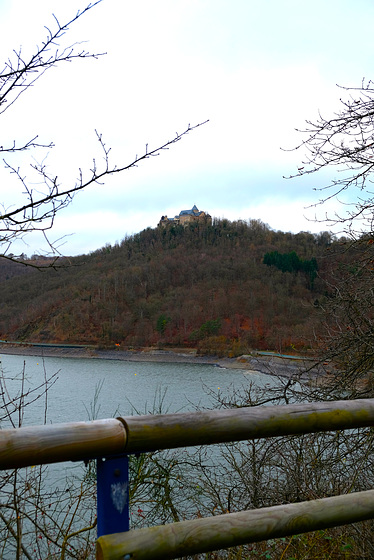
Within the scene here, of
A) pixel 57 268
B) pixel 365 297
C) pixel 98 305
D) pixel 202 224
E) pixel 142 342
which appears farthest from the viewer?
pixel 202 224

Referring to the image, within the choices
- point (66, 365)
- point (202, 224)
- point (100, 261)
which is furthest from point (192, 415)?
point (202, 224)

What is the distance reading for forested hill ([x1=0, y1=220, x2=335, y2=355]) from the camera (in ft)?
210

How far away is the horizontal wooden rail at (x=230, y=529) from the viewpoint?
1202 mm

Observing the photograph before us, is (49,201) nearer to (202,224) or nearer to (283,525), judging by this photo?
(283,525)

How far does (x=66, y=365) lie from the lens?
166ft

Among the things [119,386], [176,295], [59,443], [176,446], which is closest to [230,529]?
[176,446]

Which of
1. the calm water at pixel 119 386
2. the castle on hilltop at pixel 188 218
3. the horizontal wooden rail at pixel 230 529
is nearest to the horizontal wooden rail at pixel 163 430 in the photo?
the horizontal wooden rail at pixel 230 529

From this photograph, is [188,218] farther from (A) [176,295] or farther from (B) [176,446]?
(B) [176,446]

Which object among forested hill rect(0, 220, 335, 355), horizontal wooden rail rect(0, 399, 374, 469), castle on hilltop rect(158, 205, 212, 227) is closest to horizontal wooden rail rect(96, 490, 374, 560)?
horizontal wooden rail rect(0, 399, 374, 469)

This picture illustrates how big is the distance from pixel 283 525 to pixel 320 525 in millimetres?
127

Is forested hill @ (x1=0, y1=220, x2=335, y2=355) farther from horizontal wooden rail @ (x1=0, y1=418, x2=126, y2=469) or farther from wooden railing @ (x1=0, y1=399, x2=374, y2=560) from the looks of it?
horizontal wooden rail @ (x1=0, y1=418, x2=126, y2=469)

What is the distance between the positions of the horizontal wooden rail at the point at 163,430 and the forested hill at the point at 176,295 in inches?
1884

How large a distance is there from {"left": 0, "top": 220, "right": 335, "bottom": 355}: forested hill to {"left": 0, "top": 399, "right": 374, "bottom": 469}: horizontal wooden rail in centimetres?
4786

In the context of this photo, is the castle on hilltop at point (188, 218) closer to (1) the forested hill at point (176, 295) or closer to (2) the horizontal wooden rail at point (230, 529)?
(1) the forested hill at point (176, 295)
